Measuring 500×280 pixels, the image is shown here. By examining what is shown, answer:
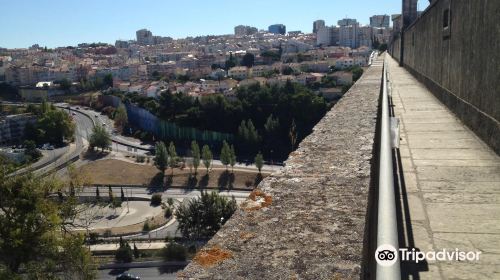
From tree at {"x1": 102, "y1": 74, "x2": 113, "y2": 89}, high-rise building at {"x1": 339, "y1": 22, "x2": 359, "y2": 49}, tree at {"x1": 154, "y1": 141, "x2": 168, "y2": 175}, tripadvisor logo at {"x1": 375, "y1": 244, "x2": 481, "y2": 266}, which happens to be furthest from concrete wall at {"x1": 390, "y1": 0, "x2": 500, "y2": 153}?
high-rise building at {"x1": 339, "y1": 22, "x2": 359, "y2": 49}

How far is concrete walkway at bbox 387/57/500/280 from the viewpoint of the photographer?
2.22 meters

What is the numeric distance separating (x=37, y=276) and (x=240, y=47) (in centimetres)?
13529

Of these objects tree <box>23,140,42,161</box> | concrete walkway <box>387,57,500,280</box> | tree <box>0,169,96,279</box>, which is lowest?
tree <box>23,140,42,161</box>

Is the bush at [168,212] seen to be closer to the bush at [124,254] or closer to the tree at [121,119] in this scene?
the bush at [124,254]

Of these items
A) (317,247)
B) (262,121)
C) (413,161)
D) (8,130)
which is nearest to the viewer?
(317,247)

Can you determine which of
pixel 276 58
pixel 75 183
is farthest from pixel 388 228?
pixel 276 58

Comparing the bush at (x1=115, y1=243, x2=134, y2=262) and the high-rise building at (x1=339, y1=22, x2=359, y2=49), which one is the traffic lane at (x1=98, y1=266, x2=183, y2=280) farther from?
the high-rise building at (x1=339, y1=22, x2=359, y2=49)

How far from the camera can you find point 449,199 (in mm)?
3094

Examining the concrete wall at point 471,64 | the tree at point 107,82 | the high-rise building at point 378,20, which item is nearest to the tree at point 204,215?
the concrete wall at point 471,64

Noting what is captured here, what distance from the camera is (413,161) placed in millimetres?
4129

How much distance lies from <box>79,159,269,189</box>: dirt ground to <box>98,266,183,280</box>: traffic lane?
1555 cm

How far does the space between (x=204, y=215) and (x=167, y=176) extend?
1575cm

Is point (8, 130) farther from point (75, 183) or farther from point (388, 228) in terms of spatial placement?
point (388, 228)

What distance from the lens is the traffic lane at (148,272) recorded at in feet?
71.4
